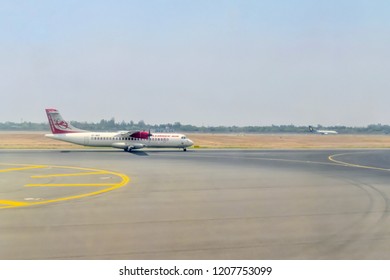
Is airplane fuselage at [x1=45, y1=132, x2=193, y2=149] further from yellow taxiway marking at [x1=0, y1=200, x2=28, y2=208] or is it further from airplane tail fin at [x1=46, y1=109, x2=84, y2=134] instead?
yellow taxiway marking at [x1=0, y1=200, x2=28, y2=208]

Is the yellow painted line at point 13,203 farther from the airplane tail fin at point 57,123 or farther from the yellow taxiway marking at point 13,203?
the airplane tail fin at point 57,123

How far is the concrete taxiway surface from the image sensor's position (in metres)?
8.23

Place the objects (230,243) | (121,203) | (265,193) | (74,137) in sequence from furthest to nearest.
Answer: (74,137) → (265,193) → (121,203) → (230,243)

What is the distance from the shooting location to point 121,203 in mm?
13680

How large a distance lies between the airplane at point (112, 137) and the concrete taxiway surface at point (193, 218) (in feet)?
78.6

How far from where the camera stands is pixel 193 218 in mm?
11383

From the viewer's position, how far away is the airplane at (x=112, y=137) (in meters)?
44.1

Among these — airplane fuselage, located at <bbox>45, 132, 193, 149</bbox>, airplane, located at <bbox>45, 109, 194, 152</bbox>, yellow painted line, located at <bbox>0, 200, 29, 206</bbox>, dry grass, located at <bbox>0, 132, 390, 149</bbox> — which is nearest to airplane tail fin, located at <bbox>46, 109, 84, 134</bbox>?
airplane, located at <bbox>45, 109, 194, 152</bbox>

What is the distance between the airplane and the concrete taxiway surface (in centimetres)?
2397
